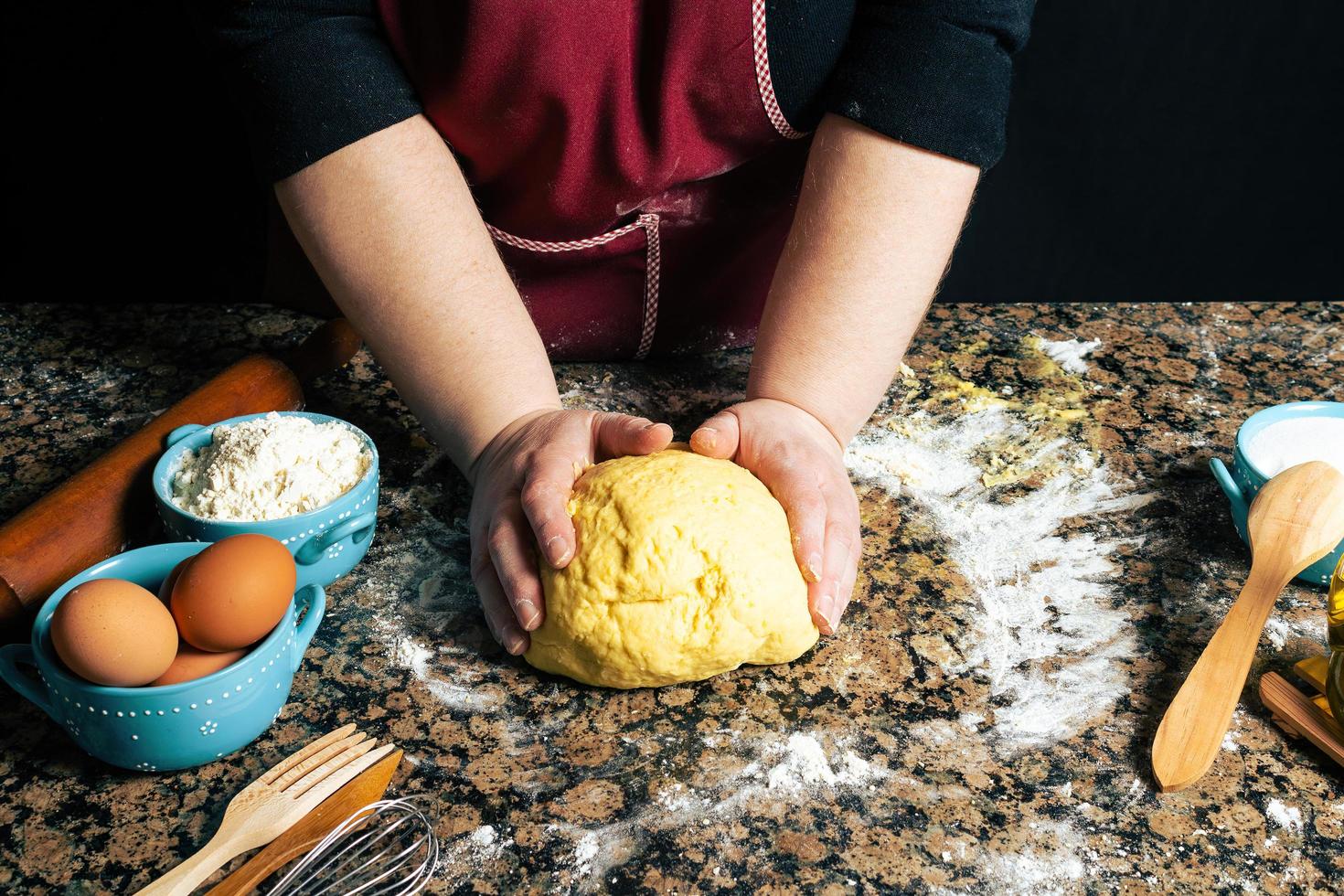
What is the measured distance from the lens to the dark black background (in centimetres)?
160

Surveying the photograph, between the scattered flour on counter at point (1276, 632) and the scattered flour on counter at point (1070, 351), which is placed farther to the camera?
the scattered flour on counter at point (1070, 351)

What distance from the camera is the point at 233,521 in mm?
925

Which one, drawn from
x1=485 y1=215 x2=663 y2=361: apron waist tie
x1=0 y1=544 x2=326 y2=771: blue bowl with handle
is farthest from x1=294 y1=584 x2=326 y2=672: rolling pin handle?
x1=485 y1=215 x2=663 y2=361: apron waist tie

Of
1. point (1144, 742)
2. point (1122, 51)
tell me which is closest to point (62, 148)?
point (1144, 742)

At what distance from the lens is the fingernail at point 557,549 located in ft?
2.96

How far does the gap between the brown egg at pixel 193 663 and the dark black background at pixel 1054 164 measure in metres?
0.76

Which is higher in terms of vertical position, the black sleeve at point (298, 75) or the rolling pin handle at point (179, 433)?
the black sleeve at point (298, 75)

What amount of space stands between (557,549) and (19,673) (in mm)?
437

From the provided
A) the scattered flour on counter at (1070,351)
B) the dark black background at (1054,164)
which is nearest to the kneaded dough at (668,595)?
the scattered flour on counter at (1070,351)

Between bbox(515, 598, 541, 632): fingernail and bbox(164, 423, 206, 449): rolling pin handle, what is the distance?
1.32 feet

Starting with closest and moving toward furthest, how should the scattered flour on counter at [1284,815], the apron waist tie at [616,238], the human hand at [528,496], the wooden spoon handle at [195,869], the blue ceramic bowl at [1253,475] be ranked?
the wooden spoon handle at [195,869] < the scattered flour on counter at [1284,815] < the human hand at [528,496] < the blue ceramic bowl at [1253,475] < the apron waist tie at [616,238]

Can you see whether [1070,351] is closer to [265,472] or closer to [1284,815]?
[1284,815]

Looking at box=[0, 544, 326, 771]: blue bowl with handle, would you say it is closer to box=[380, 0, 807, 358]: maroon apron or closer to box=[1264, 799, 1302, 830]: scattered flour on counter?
box=[380, 0, 807, 358]: maroon apron

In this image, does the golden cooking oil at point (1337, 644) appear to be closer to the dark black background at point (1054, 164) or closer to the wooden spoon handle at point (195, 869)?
the wooden spoon handle at point (195, 869)
